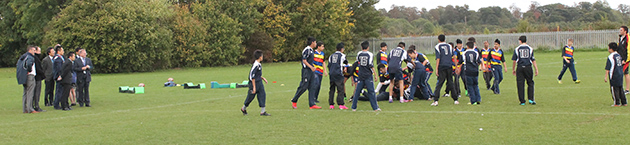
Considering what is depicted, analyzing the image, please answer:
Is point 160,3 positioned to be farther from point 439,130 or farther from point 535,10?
point 535,10

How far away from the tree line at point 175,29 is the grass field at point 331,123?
1901 cm

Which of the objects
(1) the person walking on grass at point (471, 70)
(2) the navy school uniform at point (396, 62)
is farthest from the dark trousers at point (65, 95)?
(1) the person walking on grass at point (471, 70)

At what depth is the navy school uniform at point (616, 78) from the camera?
474 inches

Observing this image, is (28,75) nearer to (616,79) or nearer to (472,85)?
(472,85)

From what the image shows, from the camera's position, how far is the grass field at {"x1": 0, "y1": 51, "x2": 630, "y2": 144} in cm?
874

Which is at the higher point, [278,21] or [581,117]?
[278,21]

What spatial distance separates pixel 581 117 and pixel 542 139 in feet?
8.64

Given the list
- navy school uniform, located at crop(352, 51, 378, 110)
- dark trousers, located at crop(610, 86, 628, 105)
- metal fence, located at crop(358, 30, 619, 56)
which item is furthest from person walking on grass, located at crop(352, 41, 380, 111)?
metal fence, located at crop(358, 30, 619, 56)

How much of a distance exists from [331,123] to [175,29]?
30.4m

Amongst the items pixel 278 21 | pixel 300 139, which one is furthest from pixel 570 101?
pixel 278 21

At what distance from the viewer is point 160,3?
38.0 meters

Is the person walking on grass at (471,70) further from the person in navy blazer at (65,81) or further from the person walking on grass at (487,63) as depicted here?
the person in navy blazer at (65,81)

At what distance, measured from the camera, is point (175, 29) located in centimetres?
3909

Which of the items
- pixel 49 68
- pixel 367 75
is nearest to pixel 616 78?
pixel 367 75
